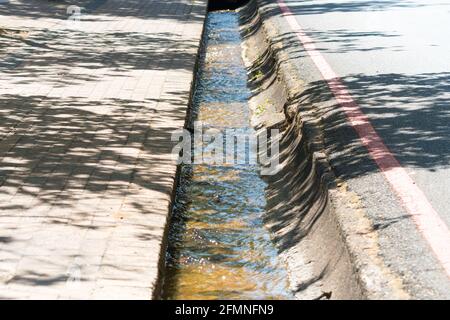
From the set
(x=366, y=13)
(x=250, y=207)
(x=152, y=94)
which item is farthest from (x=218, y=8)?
(x=250, y=207)

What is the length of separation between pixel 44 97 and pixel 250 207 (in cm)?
363

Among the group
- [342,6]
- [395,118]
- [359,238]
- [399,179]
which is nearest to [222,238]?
[399,179]

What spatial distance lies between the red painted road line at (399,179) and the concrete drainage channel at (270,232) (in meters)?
0.38

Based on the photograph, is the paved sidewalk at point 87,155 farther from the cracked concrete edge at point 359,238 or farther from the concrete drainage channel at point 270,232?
the cracked concrete edge at point 359,238

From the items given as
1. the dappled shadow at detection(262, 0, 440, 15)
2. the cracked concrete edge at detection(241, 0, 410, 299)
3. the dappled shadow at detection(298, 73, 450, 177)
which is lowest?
the dappled shadow at detection(262, 0, 440, 15)

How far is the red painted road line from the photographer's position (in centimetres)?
627

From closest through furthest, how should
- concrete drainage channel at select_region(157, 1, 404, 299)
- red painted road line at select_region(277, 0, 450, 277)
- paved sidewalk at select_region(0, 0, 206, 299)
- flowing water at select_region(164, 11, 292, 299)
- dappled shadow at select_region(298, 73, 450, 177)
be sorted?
paved sidewalk at select_region(0, 0, 206, 299) → red painted road line at select_region(277, 0, 450, 277) → concrete drainage channel at select_region(157, 1, 404, 299) → flowing water at select_region(164, 11, 292, 299) → dappled shadow at select_region(298, 73, 450, 177)

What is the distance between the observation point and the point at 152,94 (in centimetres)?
1160

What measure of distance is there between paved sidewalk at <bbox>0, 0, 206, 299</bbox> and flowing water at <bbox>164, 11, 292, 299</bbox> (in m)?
0.32

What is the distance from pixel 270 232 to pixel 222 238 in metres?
0.42

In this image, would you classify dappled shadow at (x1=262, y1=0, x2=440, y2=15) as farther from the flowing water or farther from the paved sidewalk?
the flowing water

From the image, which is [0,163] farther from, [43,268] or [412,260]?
[412,260]

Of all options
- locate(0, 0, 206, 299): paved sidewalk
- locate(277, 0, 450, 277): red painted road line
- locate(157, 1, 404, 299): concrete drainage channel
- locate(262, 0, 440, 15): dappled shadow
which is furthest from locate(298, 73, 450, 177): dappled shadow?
locate(262, 0, 440, 15): dappled shadow

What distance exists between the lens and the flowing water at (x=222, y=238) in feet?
21.8
